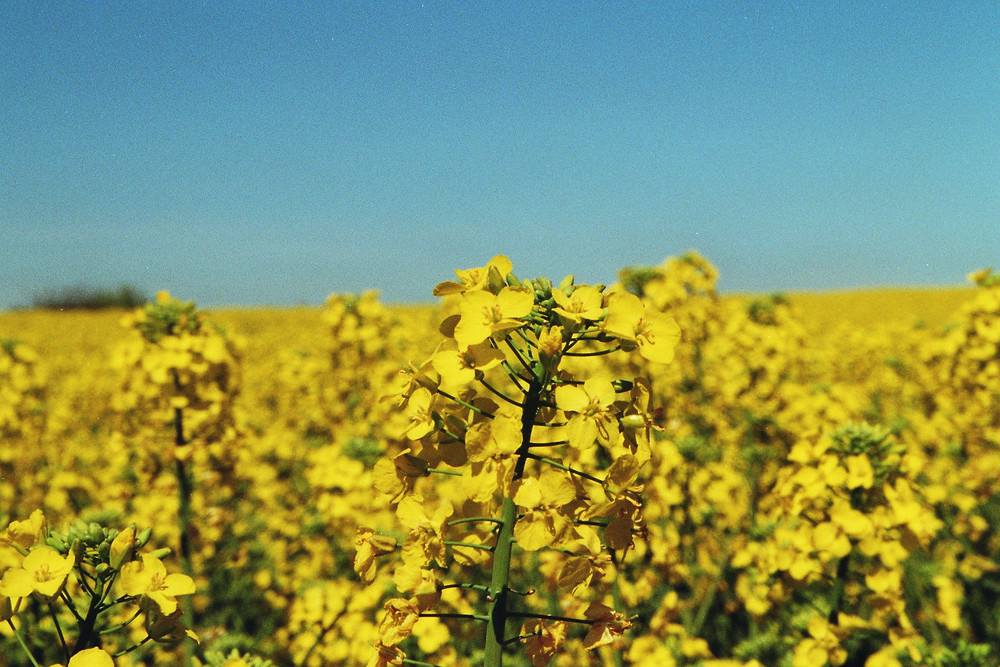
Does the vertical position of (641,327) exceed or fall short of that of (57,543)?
it exceeds it

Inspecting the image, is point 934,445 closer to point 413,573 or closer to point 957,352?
point 957,352

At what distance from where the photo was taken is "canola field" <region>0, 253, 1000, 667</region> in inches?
67.3

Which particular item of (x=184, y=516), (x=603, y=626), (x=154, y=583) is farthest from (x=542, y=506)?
(x=184, y=516)

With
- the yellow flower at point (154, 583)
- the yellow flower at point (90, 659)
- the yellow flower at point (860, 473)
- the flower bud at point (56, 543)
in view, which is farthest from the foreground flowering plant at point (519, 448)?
the yellow flower at point (860, 473)

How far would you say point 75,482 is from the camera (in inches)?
254

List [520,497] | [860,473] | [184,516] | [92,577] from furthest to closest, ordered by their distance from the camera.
Answer: [184,516] → [860,473] → [92,577] → [520,497]

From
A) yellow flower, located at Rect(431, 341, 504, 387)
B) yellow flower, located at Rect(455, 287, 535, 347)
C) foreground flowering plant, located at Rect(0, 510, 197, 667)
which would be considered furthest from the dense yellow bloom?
yellow flower, located at Rect(455, 287, 535, 347)

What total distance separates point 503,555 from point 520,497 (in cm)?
21

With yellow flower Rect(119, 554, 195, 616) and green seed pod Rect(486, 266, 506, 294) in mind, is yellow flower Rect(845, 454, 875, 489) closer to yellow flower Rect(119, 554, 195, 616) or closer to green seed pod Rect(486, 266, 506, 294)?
green seed pod Rect(486, 266, 506, 294)

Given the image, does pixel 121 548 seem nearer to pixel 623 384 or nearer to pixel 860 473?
pixel 623 384

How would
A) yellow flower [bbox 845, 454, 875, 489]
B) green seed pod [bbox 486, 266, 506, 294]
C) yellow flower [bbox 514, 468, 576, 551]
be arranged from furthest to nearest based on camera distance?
yellow flower [bbox 845, 454, 875, 489], green seed pod [bbox 486, 266, 506, 294], yellow flower [bbox 514, 468, 576, 551]

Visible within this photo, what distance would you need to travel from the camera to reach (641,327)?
1753 millimetres

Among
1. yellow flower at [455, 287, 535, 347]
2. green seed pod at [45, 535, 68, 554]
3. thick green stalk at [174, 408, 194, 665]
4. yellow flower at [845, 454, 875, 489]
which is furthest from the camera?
thick green stalk at [174, 408, 194, 665]

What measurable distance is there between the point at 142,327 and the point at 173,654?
2482 millimetres
